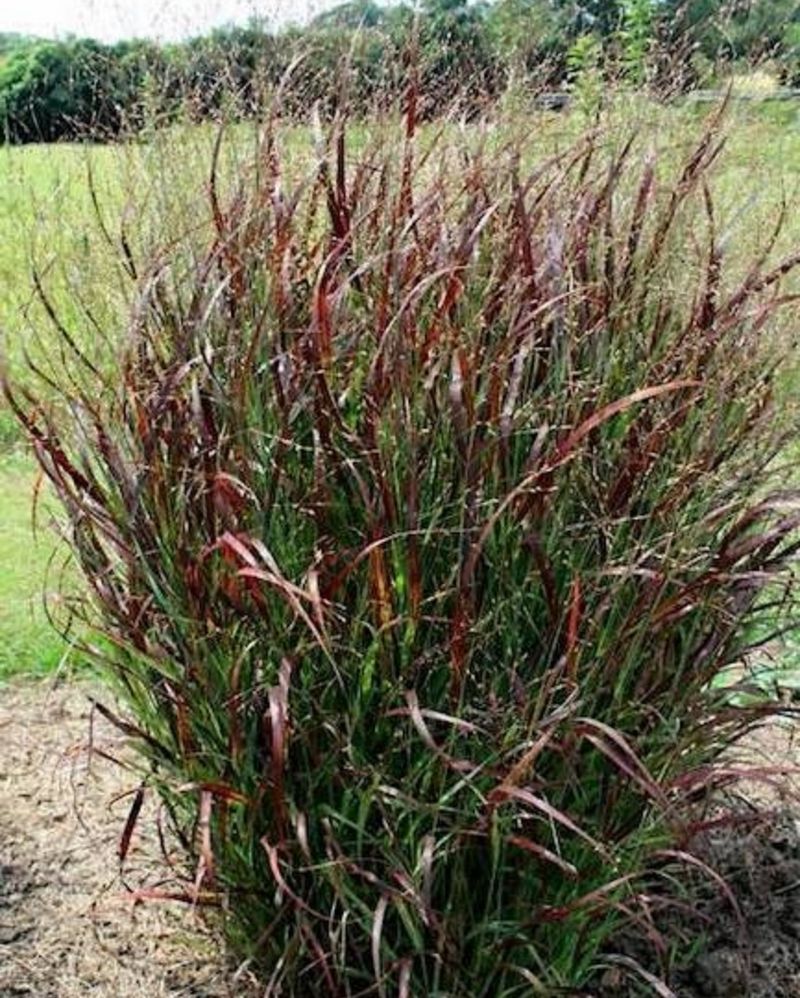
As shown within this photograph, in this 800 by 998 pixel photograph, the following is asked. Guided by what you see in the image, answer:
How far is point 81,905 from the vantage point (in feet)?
9.63

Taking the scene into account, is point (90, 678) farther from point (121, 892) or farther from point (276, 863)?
point (276, 863)

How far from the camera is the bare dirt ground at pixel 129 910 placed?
2752 millimetres

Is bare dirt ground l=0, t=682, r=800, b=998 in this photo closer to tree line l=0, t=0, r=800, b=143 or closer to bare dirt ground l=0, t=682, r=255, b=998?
bare dirt ground l=0, t=682, r=255, b=998

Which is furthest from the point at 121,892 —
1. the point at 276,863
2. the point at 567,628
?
the point at 567,628

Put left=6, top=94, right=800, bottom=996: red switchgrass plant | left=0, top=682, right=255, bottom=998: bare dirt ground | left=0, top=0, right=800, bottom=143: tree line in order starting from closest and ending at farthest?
left=6, top=94, right=800, bottom=996: red switchgrass plant < left=0, top=682, right=255, bottom=998: bare dirt ground < left=0, top=0, right=800, bottom=143: tree line

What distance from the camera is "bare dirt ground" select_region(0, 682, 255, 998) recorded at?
274 centimetres

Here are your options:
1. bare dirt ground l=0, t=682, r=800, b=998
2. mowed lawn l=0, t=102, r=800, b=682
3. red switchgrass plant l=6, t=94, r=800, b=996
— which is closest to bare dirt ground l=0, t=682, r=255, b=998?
bare dirt ground l=0, t=682, r=800, b=998

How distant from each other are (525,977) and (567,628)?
61cm

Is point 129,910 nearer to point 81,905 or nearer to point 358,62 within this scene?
point 81,905

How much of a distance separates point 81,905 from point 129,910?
0.10m

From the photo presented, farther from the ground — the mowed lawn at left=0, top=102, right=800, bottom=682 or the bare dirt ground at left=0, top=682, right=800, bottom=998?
the mowed lawn at left=0, top=102, right=800, bottom=682

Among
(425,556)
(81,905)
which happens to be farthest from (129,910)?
(425,556)

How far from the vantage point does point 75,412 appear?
2.53 metres

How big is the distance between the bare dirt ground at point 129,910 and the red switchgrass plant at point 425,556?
25cm
